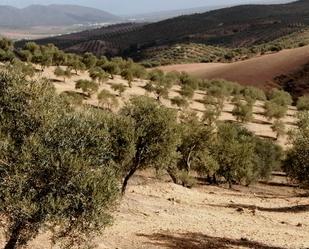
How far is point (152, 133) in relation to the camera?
1501 inches

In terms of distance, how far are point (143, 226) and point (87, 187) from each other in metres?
12.2

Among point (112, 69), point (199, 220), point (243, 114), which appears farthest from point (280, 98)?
point (199, 220)

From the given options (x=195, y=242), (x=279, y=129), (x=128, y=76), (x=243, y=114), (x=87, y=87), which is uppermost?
(x=128, y=76)

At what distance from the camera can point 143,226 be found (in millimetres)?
33188

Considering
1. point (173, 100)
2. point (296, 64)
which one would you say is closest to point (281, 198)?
point (173, 100)

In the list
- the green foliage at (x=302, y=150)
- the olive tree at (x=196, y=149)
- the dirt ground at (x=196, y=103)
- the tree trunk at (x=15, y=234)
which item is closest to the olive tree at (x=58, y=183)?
the tree trunk at (x=15, y=234)

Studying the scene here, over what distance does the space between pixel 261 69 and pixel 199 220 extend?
110 m

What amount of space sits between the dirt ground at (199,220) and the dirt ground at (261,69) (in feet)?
299

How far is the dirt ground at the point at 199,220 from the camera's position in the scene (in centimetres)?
3091

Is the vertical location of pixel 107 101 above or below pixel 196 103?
above

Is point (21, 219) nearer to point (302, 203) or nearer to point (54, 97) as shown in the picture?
point (54, 97)

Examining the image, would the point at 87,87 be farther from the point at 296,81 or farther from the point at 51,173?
the point at 296,81

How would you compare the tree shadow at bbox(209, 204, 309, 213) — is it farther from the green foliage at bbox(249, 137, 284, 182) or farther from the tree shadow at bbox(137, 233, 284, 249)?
the green foliage at bbox(249, 137, 284, 182)

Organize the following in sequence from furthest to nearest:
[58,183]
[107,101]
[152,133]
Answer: [107,101]
[152,133]
[58,183]
